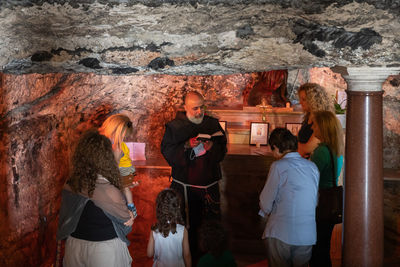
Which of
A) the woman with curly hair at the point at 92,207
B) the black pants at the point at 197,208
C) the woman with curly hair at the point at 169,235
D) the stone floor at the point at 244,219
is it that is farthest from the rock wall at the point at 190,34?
the stone floor at the point at 244,219

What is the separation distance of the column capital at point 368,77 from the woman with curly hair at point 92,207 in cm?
192

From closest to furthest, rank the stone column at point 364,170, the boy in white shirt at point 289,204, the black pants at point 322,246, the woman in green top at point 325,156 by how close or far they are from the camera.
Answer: the boy in white shirt at point 289,204 → the stone column at point 364,170 → the woman in green top at point 325,156 → the black pants at point 322,246

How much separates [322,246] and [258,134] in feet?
9.46

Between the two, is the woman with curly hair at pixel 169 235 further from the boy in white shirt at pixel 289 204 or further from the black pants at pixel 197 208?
the black pants at pixel 197 208

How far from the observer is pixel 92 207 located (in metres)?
3.18

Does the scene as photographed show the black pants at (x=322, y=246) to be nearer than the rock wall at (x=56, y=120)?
Yes

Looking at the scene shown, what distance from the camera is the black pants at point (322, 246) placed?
410 centimetres

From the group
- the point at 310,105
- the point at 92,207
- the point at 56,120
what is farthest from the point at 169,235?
the point at 56,120

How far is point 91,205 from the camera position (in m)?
3.18

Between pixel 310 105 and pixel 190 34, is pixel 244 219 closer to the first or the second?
pixel 310 105

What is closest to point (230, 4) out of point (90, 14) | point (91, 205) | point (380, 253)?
point (90, 14)

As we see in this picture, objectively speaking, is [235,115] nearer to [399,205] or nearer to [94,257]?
[399,205]

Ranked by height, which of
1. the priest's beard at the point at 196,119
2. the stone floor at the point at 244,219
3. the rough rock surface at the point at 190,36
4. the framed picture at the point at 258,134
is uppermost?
the rough rock surface at the point at 190,36

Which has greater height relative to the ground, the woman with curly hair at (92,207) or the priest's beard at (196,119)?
the priest's beard at (196,119)
